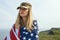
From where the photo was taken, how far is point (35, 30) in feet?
20.9

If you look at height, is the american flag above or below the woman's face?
below

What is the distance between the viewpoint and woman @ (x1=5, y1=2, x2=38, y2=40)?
20.4 ft

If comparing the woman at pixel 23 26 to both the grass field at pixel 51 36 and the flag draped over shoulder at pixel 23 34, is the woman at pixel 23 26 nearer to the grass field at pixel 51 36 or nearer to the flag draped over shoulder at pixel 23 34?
the flag draped over shoulder at pixel 23 34

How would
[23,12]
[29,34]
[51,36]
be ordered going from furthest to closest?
1. [51,36]
2. [29,34]
3. [23,12]

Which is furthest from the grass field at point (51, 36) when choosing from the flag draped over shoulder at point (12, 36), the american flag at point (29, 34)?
the flag draped over shoulder at point (12, 36)

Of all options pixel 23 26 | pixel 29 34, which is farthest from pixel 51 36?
pixel 23 26

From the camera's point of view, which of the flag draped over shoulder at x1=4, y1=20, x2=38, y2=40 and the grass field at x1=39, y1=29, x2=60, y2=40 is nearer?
the flag draped over shoulder at x1=4, y1=20, x2=38, y2=40

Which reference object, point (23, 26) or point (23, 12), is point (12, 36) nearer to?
point (23, 26)

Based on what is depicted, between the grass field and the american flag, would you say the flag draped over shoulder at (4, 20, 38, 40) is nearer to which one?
the american flag

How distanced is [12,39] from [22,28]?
12.0 inches

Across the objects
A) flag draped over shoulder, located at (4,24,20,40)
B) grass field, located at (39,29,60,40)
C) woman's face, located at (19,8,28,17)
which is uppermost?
woman's face, located at (19,8,28,17)

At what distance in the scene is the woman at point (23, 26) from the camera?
6215 mm

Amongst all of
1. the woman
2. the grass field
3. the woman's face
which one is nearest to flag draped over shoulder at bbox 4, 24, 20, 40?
the woman

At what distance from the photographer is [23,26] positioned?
6246mm
